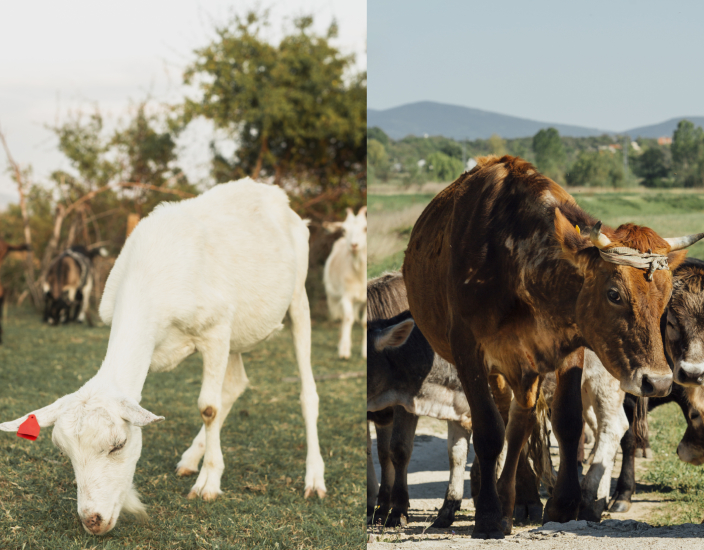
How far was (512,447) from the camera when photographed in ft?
10.9

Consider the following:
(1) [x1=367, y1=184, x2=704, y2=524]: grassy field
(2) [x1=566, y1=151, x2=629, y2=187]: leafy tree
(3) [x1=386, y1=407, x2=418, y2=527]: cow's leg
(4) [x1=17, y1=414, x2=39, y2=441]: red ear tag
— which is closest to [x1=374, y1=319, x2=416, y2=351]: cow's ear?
(1) [x1=367, y1=184, x2=704, y2=524]: grassy field

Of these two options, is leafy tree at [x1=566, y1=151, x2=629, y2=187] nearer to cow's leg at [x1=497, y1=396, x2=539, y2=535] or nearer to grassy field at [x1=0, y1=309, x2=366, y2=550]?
cow's leg at [x1=497, y1=396, x2=539, y2=535]

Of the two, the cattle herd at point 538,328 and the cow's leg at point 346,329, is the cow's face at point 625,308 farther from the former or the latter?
the cow's leg at point 346,329

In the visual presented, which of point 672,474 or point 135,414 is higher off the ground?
point 135,414

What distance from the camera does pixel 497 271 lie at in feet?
9.73

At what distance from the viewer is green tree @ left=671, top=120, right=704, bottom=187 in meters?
3.89

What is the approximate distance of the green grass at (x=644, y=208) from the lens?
373 centimetres

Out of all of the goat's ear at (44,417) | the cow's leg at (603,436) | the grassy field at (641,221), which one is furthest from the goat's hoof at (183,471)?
the cow's leg at (603,436)

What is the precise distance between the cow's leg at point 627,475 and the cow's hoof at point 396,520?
4.13 ft

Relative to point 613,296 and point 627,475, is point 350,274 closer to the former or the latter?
point 627,475

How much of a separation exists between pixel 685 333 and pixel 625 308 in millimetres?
820

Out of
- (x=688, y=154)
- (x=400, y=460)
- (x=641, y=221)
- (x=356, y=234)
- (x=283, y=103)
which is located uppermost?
(x=283, y=103)

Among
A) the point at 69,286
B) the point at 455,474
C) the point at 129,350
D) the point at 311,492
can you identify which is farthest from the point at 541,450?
the point at 69,286

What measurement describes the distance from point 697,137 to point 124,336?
3.38m
